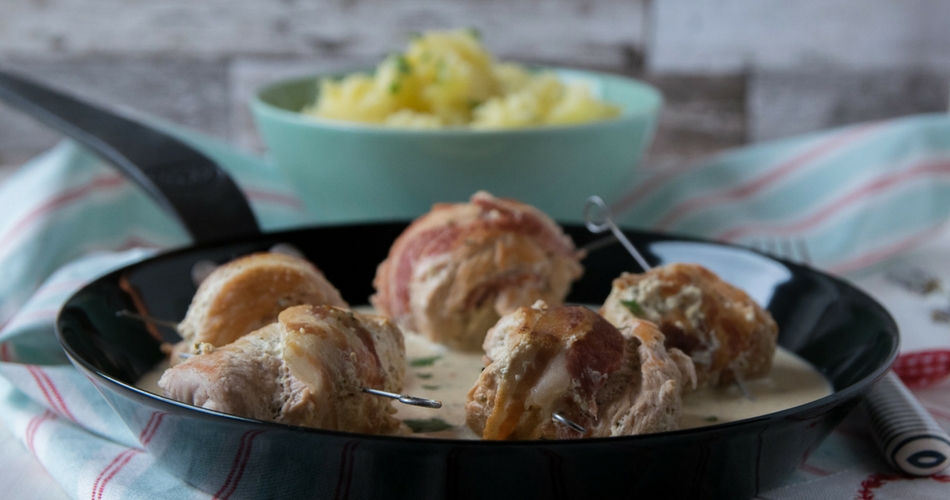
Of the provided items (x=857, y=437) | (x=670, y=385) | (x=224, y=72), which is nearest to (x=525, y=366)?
(x=670, y=385)

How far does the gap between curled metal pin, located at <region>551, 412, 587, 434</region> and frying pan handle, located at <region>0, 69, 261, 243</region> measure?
0.94 m

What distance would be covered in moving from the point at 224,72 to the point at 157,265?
2689 mm

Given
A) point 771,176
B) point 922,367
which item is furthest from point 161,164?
point 771,176

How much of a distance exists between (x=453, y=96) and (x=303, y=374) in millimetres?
1325

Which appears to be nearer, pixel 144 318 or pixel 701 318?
pixel 701 318

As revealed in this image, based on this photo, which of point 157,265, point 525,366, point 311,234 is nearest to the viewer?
point 525,366

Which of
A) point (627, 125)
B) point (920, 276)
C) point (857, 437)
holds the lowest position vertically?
point (920, 276)

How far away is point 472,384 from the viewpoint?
1.31m

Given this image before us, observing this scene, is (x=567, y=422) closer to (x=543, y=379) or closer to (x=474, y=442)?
(x=543, y=379)

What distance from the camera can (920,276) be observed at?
6.76ft

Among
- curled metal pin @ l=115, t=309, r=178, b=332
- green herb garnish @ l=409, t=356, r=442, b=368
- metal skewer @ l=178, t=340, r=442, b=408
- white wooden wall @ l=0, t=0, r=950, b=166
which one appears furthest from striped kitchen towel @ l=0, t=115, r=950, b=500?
white wooden wall @ l=0, t=0, r=950, b=166

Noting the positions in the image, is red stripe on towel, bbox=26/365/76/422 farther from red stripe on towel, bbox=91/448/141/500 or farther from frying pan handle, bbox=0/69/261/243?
frying pan handle, bbox=0/69/261/243

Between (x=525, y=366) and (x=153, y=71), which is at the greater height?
(x=525, y=366)

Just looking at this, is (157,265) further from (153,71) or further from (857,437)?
(153,71)
